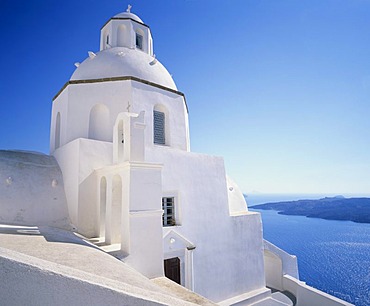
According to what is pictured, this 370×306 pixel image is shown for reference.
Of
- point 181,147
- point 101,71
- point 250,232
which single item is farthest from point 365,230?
point 101,71

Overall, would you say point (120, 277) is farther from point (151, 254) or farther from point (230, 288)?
point (230, 288)

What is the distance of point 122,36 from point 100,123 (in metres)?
5.50

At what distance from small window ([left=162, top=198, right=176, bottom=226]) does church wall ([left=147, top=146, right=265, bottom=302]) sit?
10.9 inches

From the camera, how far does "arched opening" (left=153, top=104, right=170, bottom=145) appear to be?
973cm

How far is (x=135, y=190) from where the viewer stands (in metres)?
5.55

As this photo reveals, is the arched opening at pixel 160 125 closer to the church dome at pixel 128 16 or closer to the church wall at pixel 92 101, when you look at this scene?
the church wall at pixel 92 101

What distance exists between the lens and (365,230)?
170 feet

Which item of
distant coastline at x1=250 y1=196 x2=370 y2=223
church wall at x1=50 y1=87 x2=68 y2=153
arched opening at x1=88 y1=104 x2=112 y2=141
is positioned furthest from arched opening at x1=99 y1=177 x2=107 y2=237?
distant coastline at x1=250 y1=196 x2=370 y2=223

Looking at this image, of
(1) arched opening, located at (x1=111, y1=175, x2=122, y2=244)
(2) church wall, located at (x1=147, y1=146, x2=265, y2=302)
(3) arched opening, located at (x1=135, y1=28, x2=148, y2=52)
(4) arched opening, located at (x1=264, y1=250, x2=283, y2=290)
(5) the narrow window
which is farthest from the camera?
(4) arched opening, located at (x1=264, y1=250, x2=283, y2=290)

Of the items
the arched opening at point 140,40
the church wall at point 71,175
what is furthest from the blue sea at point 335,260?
the arched opening at point 140,40

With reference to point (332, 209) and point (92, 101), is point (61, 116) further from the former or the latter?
point (332, 209)

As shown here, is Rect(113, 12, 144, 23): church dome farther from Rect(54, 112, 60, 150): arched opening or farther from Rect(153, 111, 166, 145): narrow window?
Rect(54, 112, 60, 150): arched opening

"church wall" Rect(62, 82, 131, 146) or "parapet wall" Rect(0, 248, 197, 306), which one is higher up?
"church wall" Rect(62, 82, 131, 146)

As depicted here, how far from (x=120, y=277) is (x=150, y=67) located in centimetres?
935
